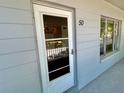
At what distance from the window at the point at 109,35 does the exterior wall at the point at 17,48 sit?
285 centimetres

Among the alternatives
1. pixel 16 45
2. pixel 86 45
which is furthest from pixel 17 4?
pixel 86 45

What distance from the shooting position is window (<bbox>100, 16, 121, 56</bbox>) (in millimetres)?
3703

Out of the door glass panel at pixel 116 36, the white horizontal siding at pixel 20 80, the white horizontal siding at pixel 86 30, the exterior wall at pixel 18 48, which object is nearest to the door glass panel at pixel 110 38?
the door glass panel at pixel 116 36

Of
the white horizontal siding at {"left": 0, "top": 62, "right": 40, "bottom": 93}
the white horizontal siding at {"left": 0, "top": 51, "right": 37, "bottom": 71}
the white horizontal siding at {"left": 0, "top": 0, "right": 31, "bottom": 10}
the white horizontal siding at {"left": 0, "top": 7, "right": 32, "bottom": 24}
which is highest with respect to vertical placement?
the white horizontal siding at {"left": 0, "top": 0, "right": 31, "bottom": 10}

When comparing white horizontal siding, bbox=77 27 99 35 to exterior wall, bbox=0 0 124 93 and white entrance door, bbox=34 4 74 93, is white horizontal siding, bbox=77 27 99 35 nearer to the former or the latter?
white entrance door, bbox=34 4 74 93

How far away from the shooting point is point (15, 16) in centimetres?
133

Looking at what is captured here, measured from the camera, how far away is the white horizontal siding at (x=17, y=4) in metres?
1.23

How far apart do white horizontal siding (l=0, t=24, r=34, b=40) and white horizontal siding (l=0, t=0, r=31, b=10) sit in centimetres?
24

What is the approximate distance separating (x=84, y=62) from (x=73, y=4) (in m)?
1.44

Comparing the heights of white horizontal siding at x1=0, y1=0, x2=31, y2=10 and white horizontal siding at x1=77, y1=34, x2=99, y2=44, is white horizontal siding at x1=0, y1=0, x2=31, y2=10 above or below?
above

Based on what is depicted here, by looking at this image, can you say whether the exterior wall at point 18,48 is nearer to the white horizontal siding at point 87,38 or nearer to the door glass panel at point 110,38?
the white horizontal siding at point 87,38

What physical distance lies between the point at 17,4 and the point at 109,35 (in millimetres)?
3856

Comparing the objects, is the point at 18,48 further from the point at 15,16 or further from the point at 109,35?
the point at 109,35

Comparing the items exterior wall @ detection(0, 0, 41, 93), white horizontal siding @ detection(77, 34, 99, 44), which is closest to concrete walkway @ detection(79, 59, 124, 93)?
white horizontal siding @ detection(77, 34, 99, 44)
